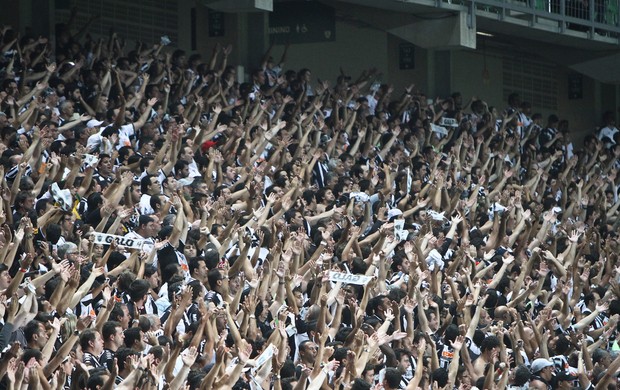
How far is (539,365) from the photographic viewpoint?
12922 mm

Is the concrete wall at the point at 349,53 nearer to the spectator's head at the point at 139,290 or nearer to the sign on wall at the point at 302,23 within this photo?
the sign on wall at the point at 302,23

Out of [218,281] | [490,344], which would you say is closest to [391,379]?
[218,281]

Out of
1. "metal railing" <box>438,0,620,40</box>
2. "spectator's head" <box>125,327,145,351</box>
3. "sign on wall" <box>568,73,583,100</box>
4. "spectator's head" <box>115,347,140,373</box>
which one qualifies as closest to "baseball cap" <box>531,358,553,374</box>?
"spectator's head" <box>125,327,145,351</box>

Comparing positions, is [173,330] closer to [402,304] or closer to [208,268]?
[208,268]

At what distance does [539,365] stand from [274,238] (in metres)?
2.74

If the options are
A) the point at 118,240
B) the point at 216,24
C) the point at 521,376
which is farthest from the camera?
the point at 216,24

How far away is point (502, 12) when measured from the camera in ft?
72.6

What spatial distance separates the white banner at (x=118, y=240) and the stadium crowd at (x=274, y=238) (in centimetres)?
2

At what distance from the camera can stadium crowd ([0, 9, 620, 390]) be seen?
424 inches

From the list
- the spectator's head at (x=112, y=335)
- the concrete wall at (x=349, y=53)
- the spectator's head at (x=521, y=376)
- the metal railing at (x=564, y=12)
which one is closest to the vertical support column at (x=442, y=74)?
the concrete wall at (x=349, y=53)

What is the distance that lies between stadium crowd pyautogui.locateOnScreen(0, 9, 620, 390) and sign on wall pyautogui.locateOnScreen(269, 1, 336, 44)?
616 millimetres

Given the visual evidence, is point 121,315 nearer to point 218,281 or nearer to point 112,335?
point 112,335

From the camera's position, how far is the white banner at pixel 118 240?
38.6 feet

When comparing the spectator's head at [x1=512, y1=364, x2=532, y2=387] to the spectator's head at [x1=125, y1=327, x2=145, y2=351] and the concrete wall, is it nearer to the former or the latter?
the spectator's head at [x1=125, y1=327, x2=145, y2=351]
